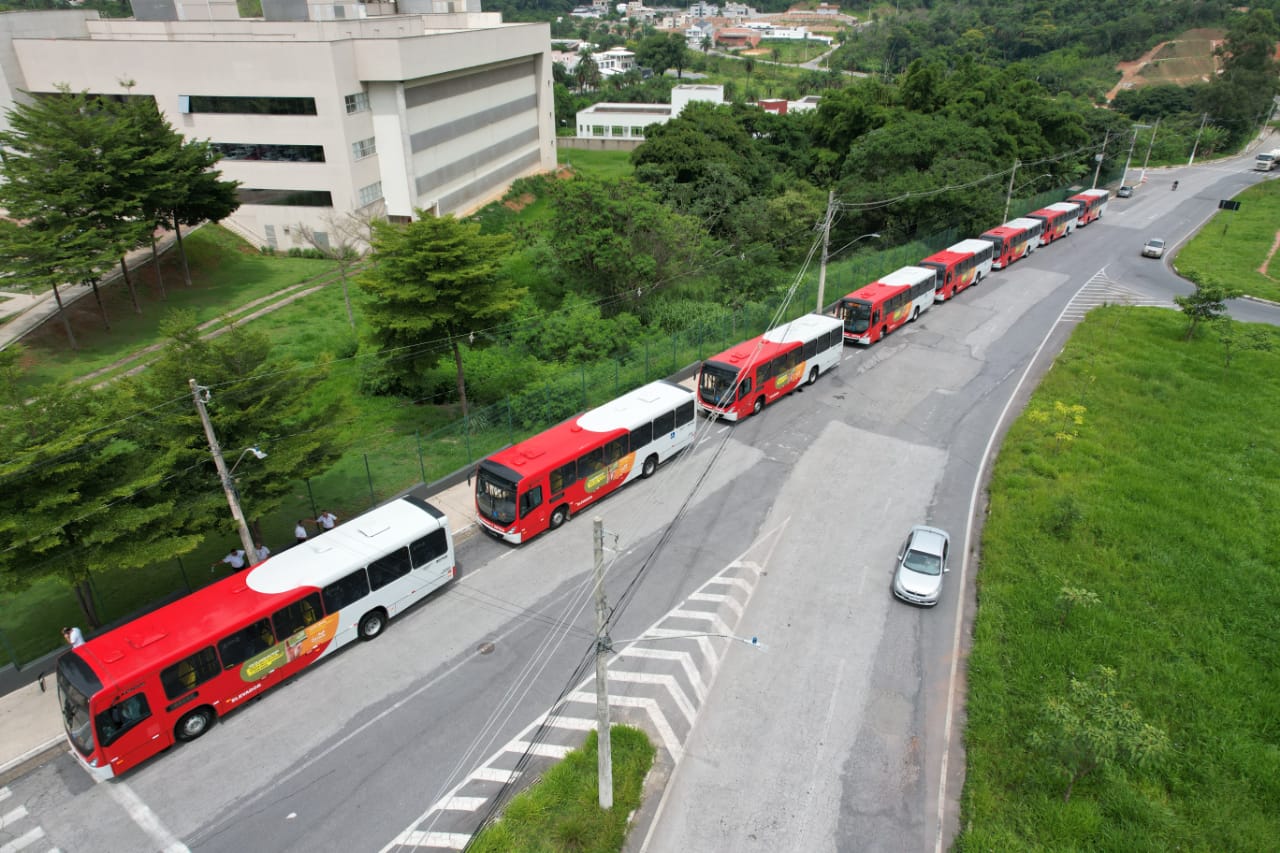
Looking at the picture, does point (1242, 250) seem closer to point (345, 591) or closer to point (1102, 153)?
point (1102, 153)

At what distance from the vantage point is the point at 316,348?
3712 centimetres

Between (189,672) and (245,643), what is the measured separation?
3.88 ft

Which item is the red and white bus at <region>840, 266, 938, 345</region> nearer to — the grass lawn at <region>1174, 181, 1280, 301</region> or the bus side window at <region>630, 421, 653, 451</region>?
the grass lawn at <region>1174, 181, 1280, 301</region>

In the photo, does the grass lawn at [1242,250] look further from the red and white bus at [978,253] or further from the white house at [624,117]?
the white house at [624,117]

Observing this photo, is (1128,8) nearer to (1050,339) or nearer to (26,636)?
(1050,339)

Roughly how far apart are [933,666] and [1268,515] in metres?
14.2

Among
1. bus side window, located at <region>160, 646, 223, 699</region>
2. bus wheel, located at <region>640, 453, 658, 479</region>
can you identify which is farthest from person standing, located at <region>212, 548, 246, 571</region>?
bus wheel, located at <region>640, 453, 658, 479</region>

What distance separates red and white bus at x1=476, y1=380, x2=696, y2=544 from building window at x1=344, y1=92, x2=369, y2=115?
3496 cm

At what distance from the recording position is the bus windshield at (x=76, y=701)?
14.9 m

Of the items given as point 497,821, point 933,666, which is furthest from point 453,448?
point 933,666

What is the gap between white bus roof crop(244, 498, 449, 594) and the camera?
17.9 m

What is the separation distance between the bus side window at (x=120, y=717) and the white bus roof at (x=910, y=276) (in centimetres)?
3581

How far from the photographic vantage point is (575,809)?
47.5 feet

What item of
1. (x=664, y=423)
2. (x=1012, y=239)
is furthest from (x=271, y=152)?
(x=1012, y=239)
